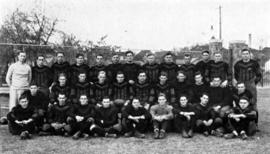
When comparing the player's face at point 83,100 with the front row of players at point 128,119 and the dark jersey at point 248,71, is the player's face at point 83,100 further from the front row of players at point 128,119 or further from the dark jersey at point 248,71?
the dark jersey at point 248,71

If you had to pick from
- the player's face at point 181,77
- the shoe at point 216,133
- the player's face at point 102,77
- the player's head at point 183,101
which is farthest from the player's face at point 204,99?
the player's face at point 102,77

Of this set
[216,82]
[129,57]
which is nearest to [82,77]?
[129,57]

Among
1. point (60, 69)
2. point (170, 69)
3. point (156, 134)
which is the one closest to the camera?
point (156, 134)

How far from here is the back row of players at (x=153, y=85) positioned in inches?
274

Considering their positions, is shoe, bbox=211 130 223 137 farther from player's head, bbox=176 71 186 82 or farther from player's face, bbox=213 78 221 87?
player's head, bbox=176 71 186 82

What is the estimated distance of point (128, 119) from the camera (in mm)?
6648

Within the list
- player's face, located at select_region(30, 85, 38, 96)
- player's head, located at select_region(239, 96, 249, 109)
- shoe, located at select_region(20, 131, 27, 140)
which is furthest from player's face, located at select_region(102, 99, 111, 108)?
player's head, located at select_region(239, 96, 249, 109)

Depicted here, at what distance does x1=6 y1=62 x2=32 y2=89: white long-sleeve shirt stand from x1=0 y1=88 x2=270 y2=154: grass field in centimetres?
112

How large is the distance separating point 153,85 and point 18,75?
2.94 metres

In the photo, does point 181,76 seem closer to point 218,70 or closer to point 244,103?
point 218,70

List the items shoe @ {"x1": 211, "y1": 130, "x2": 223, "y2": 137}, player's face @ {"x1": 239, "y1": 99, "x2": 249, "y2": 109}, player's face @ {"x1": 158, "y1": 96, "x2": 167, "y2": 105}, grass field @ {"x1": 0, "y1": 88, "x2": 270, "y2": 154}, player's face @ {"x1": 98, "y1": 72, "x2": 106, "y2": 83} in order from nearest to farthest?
1. grass field @ {"x1": 0, "y1": 88, "x2": 270, "y2": 154}
2. shoe @ {"x1": 211, "y1": 130, "x2": 223, "y2": 137}
3. player's face @ {"x1": 239, "y1": 99, "x2": 249, "y2": 109}
4. player's face @ {"x1": 158, "y1": 96, "x2": 167, "y2": 105}
5. player's face @ {"x1": 98, "y1": 72, "x2": 106, "y2": 83}

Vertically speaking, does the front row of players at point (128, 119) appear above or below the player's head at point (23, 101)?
below

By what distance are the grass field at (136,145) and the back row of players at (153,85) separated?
661 mm

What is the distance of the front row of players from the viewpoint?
6.51 meters
